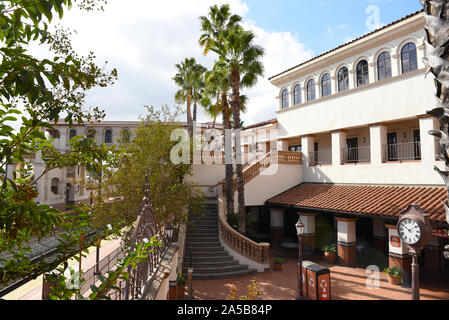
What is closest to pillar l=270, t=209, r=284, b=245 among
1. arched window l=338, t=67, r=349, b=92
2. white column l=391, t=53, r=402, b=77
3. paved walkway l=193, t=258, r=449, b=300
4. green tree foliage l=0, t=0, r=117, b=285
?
paved walkway l=193, t=258, r=449, b=300

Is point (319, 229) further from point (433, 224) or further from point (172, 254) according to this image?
point (172, 254)

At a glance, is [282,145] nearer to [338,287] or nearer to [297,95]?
[297,95]

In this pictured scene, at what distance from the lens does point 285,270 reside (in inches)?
581

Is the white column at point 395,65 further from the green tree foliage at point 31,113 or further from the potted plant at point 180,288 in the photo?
the green tree foliage at point 31,113

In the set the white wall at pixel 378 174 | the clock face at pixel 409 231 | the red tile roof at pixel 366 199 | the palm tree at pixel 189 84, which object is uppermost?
the palm tree at pixel 189 84

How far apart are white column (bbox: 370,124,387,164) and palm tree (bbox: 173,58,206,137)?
52.4ft

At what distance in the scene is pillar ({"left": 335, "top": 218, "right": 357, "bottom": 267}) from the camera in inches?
595

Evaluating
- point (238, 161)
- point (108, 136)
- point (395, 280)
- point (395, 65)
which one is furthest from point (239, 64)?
point (108, 136)

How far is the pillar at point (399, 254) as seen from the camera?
12613 mm

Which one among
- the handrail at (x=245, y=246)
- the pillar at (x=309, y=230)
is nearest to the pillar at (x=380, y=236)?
the pillar at (x=309, y=230)

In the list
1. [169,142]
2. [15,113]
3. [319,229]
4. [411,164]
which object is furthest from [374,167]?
[15,113]

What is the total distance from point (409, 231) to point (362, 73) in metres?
10.9

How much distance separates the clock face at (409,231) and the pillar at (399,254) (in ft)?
9.47

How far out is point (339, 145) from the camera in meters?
17.9
